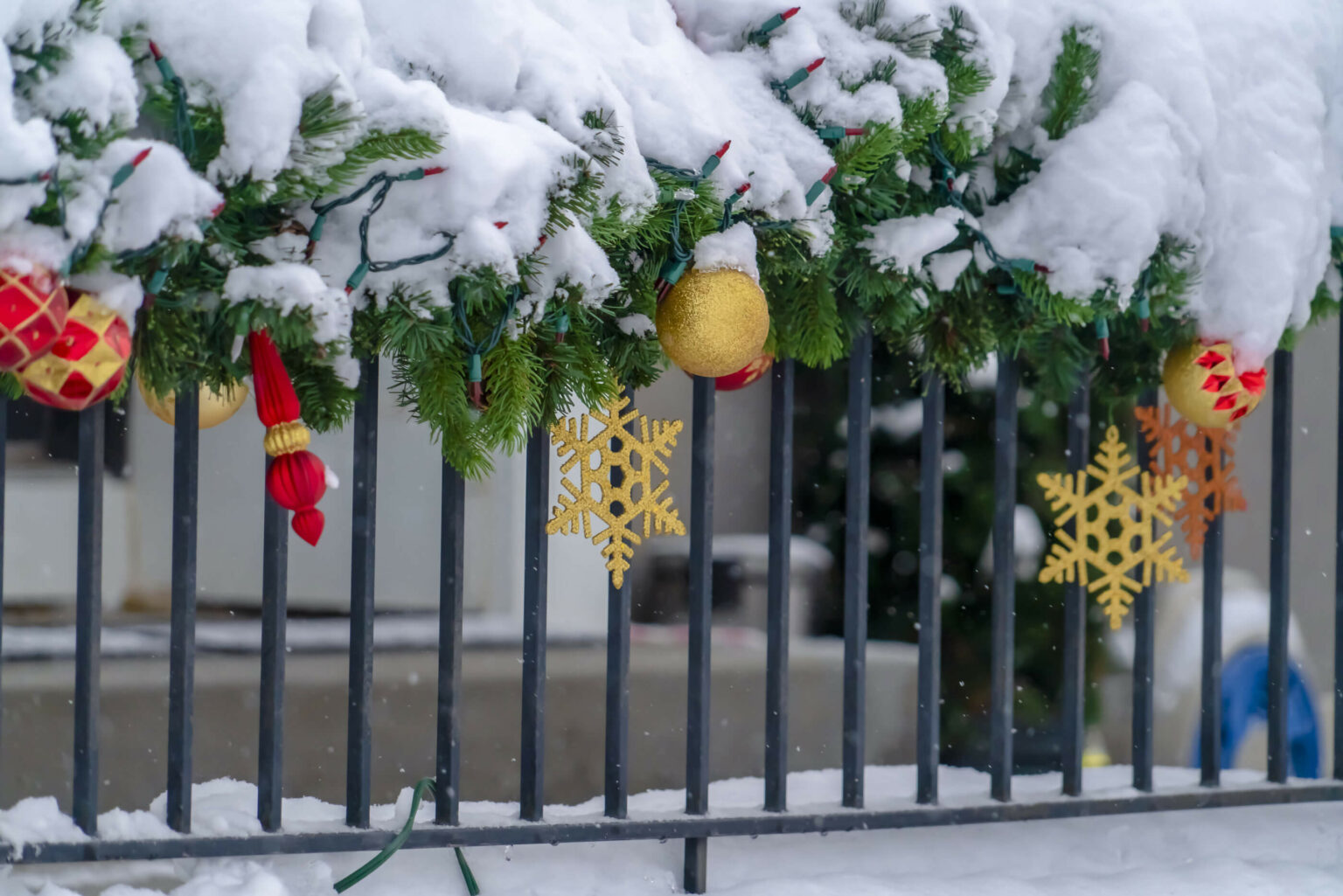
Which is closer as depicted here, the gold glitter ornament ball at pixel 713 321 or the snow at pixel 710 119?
the snow at pixel 710 119

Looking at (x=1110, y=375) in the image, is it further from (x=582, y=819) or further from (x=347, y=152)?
(x=347, y=152)

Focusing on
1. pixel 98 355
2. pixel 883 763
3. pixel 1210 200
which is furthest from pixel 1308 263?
pixel 883 763

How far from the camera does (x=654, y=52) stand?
1.32 meters

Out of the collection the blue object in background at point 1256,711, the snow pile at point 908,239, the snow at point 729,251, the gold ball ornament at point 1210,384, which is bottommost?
the blue object in background at point 1256,711

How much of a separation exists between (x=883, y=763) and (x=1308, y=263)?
7.23 feet

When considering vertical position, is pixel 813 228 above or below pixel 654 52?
below

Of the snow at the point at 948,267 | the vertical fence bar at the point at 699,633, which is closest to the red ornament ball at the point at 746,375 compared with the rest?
the vertical fence bar at the point at 699,633

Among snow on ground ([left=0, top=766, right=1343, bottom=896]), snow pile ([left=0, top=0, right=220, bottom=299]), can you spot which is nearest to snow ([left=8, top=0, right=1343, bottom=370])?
snow pile ([left=0, top=0, right=220, bottom=299])

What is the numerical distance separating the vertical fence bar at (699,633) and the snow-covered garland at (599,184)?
12 cm

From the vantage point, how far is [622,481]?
151 centimetres

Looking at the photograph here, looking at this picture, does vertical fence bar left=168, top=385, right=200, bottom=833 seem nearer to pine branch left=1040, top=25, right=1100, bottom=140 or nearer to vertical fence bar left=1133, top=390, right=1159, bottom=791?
pine branch left=1040, top=25, right=1100, bottom=140

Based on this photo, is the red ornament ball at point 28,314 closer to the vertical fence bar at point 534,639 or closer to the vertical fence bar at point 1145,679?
the vertical fence bar at point 534,639

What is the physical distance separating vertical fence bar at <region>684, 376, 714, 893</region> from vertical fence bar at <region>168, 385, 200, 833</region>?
24.8 inches

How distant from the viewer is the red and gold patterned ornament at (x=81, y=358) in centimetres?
104
